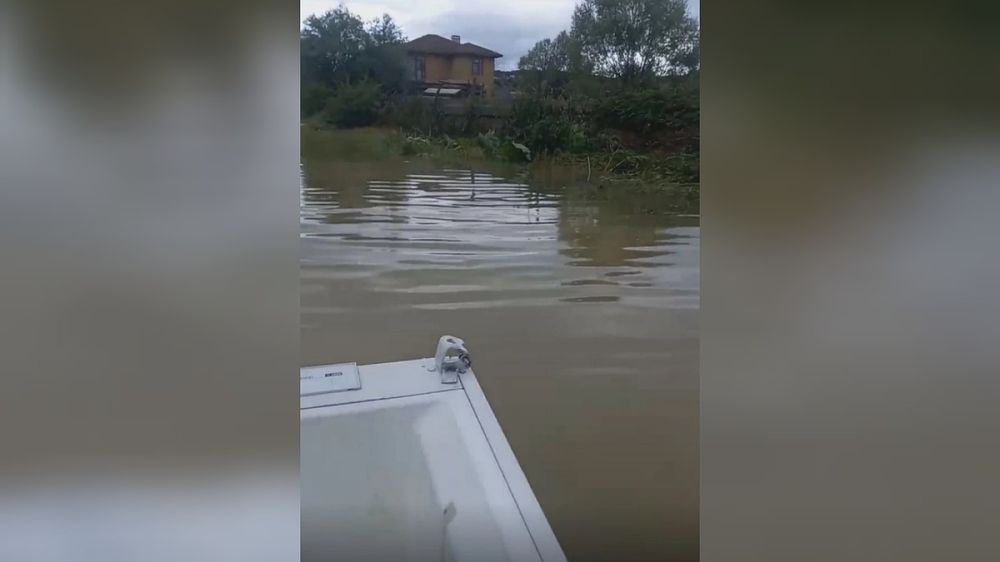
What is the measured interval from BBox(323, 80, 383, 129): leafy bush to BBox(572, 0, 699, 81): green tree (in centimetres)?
43

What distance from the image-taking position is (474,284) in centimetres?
150

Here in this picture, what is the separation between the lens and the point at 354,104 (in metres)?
1.44

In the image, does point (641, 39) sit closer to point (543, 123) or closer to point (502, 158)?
point (543, 123)

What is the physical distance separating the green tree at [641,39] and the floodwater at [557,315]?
25 cm

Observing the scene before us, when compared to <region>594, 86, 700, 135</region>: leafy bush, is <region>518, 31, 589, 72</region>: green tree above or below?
above

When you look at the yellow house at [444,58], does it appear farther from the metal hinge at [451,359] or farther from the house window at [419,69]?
the metal hinge at [451,359]

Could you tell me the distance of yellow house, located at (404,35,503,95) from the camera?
1.44 m

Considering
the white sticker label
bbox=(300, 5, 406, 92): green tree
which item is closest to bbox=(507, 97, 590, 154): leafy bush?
bbox=(300, 5, 406, 92): green tree

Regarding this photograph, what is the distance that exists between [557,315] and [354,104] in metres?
0.59
